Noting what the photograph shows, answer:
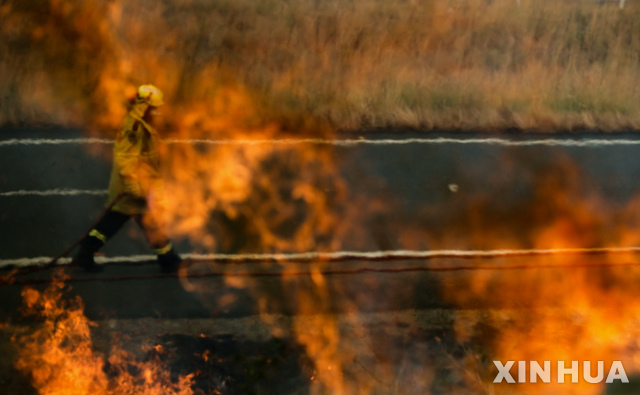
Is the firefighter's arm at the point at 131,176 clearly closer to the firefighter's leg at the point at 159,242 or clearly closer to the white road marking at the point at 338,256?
the firefighter's leg at the point at 159,242

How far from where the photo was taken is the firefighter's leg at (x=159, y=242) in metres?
5.90

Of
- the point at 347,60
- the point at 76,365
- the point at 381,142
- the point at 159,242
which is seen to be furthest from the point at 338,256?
the point at 347,60

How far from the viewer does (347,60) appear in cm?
1322

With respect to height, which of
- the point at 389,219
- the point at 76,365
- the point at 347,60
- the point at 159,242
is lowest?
the point at 76,365

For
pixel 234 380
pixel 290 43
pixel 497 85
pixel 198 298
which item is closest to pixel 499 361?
pixel 234 380

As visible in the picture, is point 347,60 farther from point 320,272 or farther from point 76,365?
point 76,365

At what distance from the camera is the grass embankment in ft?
36.7

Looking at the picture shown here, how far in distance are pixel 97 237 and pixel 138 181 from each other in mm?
866

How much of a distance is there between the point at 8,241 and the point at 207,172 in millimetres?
2819

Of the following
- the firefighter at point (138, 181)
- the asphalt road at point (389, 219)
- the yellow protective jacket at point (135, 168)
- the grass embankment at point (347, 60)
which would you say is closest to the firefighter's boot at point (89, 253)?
the firefighter at point (138, 181)

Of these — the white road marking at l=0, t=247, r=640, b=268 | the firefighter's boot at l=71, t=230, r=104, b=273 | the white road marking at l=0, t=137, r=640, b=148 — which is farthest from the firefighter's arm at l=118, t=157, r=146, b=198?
the white road marking at l=0, t=137, r=640, b=148

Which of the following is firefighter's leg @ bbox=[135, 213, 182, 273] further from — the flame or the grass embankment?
the grass embankment

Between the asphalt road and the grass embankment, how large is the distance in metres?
1.12

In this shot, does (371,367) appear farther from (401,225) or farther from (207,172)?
(207,172)
